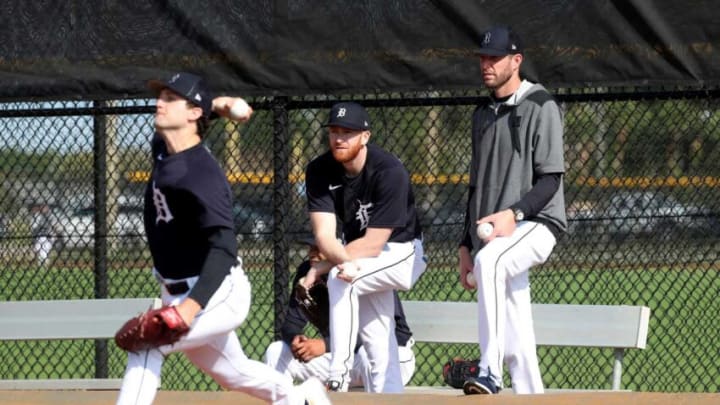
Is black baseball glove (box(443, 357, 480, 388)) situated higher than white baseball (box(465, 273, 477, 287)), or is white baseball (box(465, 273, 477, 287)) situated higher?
white baseball (box(465, 273, 477, 287))

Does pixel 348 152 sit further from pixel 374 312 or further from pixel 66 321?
pixel 66 321

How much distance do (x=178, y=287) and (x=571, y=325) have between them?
2.65 m

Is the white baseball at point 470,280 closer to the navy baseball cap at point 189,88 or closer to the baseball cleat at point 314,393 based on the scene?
the baseball cleat at point 314,393

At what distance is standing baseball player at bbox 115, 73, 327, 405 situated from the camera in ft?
15.8

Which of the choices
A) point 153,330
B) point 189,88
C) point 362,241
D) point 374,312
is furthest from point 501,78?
point 153,330

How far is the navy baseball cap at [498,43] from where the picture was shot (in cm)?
618

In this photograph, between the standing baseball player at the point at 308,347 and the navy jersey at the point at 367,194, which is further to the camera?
the standing baseball player at the point at 308,347

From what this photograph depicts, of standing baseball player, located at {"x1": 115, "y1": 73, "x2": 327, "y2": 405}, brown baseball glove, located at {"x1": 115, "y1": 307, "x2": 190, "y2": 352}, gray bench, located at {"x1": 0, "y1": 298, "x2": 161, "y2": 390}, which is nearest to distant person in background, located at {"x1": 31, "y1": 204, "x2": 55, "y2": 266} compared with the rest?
gray bench, located at {"x1": 0, "y1": 298, "x2": 161, "y2": 390}

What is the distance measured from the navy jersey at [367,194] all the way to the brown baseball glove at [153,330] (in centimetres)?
183

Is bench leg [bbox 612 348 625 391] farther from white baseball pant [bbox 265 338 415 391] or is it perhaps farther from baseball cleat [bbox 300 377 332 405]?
baseball cleat [bbox 300 377 332 405]

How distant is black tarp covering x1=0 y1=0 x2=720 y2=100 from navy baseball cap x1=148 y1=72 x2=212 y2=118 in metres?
2.18

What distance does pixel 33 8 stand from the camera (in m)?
7.80

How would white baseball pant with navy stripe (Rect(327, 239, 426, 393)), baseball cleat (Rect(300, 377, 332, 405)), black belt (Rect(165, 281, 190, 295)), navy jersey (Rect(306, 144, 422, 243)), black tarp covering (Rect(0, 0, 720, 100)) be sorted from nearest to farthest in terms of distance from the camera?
black belt (Rect(165, 281, 190, 295)) → baseball cleat (Rect(300, 377, 332, 405)) → white baseball pant with navy stripe (Rect(327, 239, 426, 393)) → navy jersey (Rect(306, 144, 422, 243)) → black tarp covering (Rect(0, 0, 720, 100))

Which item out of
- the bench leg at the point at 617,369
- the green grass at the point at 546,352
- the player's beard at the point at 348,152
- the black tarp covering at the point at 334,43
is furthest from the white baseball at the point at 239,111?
the green grass at the point at 546,352
